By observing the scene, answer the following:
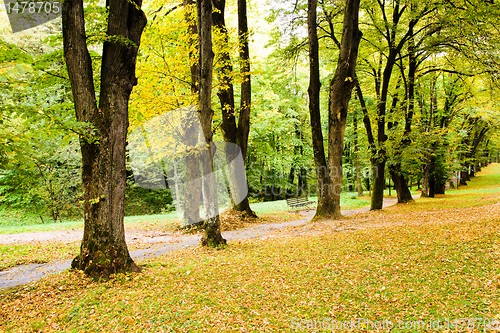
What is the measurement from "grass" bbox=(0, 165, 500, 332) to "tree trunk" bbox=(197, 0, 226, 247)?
1402 mm

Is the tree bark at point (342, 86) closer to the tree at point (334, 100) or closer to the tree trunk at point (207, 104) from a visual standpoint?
the tree at point (334, 100)

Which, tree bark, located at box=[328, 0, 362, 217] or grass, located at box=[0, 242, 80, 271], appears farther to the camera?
tree bark, located at box=[328, 0, 362, 217]

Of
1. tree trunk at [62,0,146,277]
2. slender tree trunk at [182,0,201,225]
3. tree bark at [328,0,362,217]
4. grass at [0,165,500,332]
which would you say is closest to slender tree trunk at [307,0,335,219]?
tree bark at [328,0,362,217]

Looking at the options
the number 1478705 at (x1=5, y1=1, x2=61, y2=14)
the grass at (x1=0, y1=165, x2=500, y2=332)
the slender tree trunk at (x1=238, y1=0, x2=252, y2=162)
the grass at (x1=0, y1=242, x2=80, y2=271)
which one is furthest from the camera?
the slender tree trunk at (x1=238, y1=0, x2=252, y2=162)

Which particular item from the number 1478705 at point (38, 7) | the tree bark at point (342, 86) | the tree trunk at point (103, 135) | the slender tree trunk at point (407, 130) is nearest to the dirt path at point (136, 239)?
the tree trunk at point (103, 135)

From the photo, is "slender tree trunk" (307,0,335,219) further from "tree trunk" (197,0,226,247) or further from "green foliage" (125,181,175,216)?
"green foliage" (125,181,175,216)

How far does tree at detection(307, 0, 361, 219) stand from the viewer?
1073cm

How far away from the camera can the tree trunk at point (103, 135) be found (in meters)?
5.32

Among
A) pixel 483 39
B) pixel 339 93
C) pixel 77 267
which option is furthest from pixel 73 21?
pixel 483 39

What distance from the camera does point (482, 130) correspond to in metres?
29.5

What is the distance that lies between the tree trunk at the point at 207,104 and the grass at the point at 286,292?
4.60ft

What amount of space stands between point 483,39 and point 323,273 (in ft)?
31.3

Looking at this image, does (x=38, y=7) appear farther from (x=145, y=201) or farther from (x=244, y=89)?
(x=145, y=201)

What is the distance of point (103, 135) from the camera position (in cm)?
544
